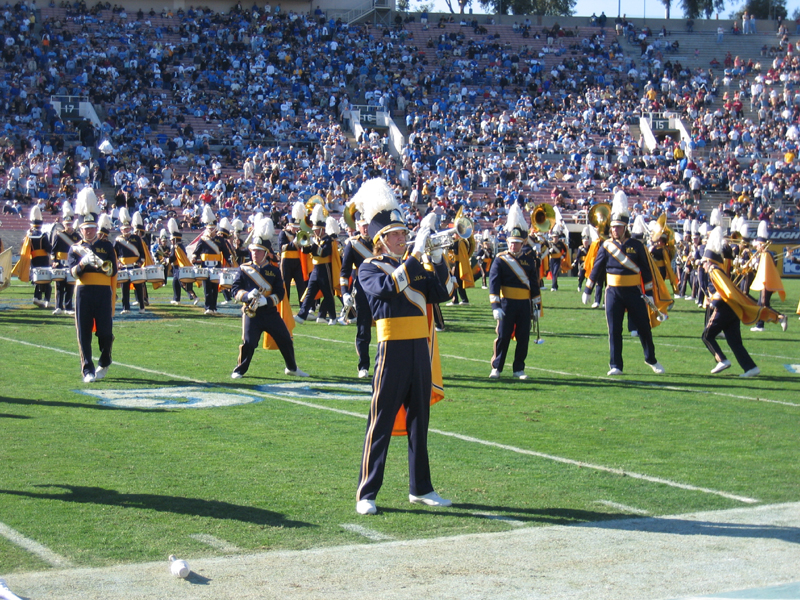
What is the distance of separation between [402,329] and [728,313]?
6.89m

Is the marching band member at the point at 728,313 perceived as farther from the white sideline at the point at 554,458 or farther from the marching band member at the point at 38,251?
the marching band member at the point at 38,251

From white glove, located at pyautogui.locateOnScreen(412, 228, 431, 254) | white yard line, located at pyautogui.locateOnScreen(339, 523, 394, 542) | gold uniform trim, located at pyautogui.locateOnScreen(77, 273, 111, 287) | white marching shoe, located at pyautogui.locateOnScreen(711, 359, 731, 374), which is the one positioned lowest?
white yard line, located at pyautogui.locateOnScreen(339, 523, 394, 542)

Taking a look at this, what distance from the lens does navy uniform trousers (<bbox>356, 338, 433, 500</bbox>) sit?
235 inches

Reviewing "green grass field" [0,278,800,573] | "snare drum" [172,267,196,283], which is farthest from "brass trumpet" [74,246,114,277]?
"snare drum" [172,267,196,283]

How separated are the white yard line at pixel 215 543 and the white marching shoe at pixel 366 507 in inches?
35.2

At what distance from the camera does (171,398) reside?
32.2ft

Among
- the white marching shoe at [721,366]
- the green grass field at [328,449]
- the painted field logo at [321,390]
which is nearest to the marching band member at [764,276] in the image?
the green grass field at [328,449]

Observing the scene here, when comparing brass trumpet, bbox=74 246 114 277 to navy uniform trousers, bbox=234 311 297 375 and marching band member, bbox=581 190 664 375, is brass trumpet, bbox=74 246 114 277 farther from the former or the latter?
marching band member, bbox=581 190 664 375

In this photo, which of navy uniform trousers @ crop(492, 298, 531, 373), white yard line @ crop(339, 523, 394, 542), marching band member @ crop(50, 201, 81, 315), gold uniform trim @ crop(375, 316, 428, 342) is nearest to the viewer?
white yard line @ crop(339, 523, 394, 542)

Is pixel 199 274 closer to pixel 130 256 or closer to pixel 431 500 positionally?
pixel 130 256

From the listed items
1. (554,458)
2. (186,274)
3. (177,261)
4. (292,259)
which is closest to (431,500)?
(554,458)

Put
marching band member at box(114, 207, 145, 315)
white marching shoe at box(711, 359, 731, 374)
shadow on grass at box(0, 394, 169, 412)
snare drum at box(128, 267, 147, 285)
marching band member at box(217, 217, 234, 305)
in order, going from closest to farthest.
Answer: shadow on grass at box(0, 394, 169, 412)
white marching shoe at box(711, 359, 731, 374)
snare drum at box(128, 267, 147, 285)
marching band member at box(114, 207, 145, 315)
marching band member at box(217, 217, 234, 305)

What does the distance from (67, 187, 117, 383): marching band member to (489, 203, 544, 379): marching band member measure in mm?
4191

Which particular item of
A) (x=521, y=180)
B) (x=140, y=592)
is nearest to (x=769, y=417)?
(x=140, y=592)
